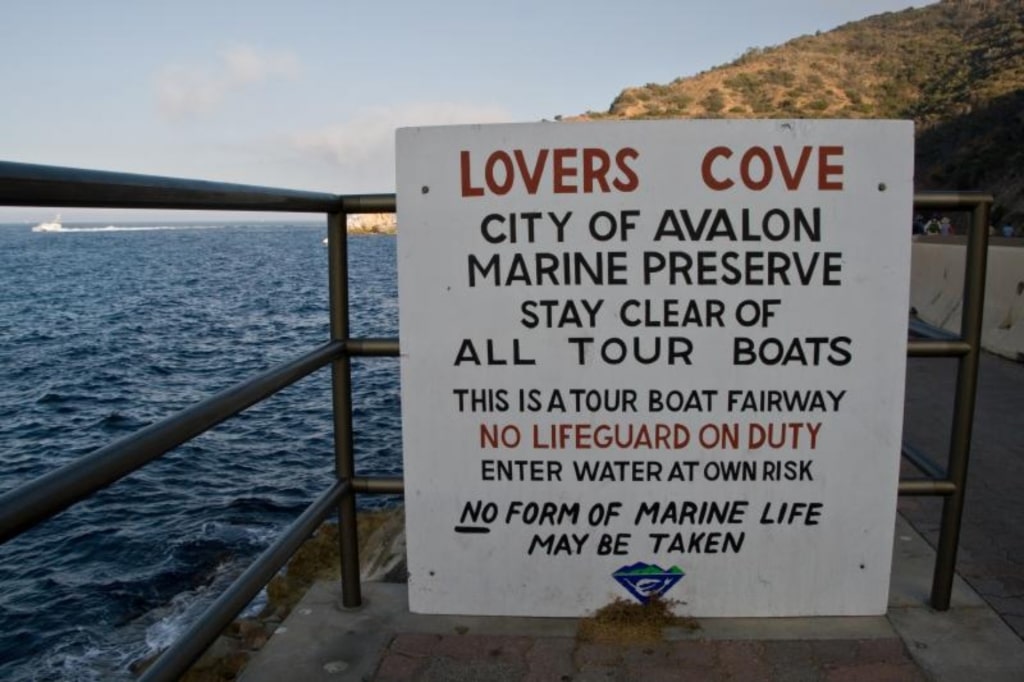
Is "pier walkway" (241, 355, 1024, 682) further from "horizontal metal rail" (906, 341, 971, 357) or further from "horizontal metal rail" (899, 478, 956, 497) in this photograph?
"horizontal metal rail" (906, 341, 971, 357)

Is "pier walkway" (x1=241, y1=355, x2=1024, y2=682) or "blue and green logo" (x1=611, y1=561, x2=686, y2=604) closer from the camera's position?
"pier walkway" (x1=241, y1=355, x2=1024, y2=682)

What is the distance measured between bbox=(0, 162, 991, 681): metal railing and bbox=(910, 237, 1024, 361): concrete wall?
22.8 ft

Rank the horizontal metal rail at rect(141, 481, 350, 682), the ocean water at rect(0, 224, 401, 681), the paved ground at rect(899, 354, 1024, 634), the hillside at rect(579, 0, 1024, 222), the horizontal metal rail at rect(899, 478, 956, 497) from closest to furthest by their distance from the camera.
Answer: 1. the horizontal metal rail at rect(141, 481, 350, 682)
2. the horizontal metal rail at rect(899, 478, 956, 497)
3. the paved ground at rect(899, 354, 1024, 634)
4. the ocean water at rect(0, 224, 401, 681)
5. the hillside at rect(579, 0, 1024, 222)

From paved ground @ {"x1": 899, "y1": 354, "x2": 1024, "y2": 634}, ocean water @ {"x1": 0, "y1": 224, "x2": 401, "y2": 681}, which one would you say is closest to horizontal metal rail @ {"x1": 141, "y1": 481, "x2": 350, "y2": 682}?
ocean water @ {"x1": 0, "y1": 224, "x2": 401, "y2": 681}

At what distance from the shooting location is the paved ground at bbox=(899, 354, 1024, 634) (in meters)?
2.96

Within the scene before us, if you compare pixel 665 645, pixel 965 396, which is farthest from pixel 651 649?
pixel 965 396

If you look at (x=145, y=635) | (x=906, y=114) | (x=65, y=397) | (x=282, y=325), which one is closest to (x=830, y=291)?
(x=145, y=635)

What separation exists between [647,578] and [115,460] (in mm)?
1675

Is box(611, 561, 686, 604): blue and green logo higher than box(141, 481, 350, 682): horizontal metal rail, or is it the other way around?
box(141, 481, 350, 682): horizontal metal rail

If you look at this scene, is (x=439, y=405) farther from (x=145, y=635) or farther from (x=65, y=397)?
(x=65, y=397)

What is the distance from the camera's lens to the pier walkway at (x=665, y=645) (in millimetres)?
2266

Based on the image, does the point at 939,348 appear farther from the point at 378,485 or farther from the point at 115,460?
the point at 115,460

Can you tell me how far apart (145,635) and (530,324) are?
30.3 feet

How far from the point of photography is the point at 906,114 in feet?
173
